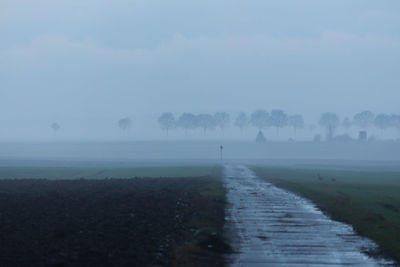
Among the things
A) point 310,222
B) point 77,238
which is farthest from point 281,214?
point 77,238

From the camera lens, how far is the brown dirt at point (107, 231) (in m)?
16.9

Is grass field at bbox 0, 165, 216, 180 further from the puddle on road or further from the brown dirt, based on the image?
the puddle on road

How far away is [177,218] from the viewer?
2634 cm

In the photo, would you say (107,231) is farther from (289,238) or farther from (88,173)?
(88,173)

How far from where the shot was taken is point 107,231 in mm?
21203

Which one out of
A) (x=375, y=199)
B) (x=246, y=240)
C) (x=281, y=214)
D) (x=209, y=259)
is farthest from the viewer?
(x=375, y=199)

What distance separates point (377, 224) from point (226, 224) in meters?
7.42

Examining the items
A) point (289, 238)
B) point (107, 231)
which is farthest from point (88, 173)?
point (289, 238)

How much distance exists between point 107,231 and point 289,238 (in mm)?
7591

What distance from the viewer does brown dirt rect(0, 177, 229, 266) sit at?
1694 cm

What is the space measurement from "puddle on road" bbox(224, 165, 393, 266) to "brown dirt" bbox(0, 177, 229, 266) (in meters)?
1.01

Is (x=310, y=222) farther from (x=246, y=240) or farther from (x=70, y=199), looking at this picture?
(x=70, y=199)

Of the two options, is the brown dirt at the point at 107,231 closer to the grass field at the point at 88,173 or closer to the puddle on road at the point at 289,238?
the puddle on road at the point at 289,238

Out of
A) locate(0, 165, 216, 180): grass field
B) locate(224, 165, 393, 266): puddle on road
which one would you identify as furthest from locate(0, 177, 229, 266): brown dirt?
locate(0, 165, 216, 180): grass field
